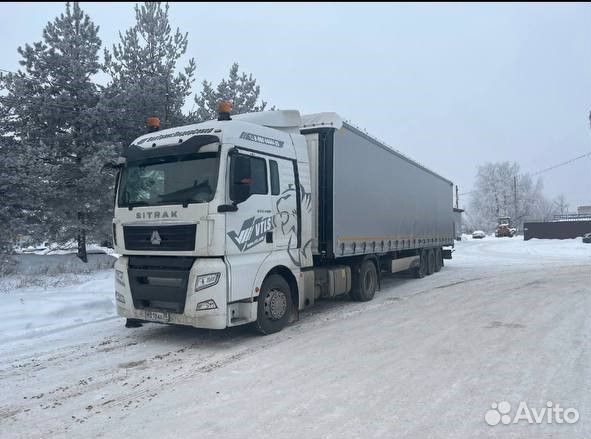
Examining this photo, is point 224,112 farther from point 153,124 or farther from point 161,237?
point 161,237

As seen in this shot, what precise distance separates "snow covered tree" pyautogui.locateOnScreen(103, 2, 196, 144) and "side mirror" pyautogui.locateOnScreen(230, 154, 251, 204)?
9528 millimetres

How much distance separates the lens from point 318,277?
9.08 meters

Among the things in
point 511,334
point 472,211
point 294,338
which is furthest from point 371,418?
point 472,211

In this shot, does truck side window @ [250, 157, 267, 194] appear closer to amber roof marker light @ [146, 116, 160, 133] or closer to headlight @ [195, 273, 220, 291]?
headlight @ [195, 273, 220, 291]

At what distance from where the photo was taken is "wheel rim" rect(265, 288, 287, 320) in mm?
7430

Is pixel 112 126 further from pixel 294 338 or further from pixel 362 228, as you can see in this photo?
pixel 294 338

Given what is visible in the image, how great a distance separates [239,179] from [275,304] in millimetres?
2272

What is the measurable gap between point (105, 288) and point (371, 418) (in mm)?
8575

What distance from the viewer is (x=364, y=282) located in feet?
35.1

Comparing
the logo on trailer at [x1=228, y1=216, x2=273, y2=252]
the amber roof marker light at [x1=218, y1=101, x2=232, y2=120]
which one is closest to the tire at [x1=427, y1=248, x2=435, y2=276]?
the logo on trailer at [x1=228, y1=216, x2=273, y2=252]

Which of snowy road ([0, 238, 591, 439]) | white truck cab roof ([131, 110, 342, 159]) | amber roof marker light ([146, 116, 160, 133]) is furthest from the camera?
amber roof marker light ([146, 116, 160, 133])

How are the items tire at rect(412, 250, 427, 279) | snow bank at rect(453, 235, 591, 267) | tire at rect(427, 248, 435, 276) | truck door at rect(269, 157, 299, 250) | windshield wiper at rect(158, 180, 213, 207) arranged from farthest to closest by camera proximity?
1. snow bank at rect(453, 235, 591, 267)
2. tire at rect(427, 248, 435, 276)
3. tire at rect(412, 250, 427, 279)
4. truck door at rect(269, 157, 299, 250)
5. windshield wiper at rect(158, 180, 213, 207)

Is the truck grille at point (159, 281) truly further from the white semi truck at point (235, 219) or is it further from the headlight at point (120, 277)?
the headlight at point (120, 277)

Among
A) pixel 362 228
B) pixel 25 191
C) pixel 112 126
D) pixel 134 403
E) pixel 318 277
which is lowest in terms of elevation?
pixel 134 403
